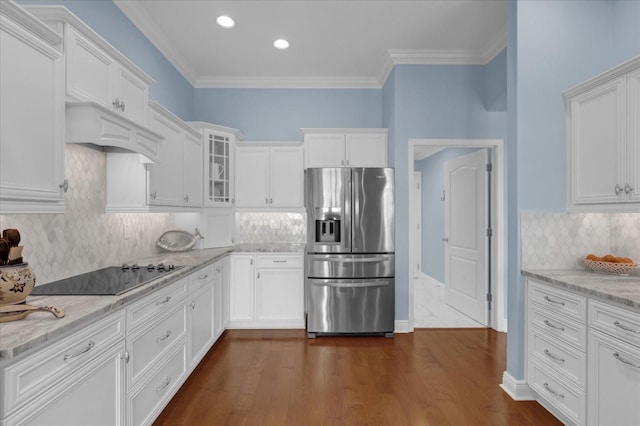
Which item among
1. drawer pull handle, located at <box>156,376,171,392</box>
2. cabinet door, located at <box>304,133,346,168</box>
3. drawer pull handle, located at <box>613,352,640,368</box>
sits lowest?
drawer pull handle, located at <box>156,376,171,392</box>

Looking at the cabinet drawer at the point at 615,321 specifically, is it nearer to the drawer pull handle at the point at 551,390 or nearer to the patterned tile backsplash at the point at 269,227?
the drawer pull handle at the point at 551,390

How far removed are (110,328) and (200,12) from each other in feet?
9.01

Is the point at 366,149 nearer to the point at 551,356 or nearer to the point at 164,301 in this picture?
the point at 551,356

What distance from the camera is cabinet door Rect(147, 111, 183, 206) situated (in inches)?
107

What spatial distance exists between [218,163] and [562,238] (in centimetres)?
345

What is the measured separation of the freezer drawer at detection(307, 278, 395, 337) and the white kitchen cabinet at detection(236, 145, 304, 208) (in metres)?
1.18

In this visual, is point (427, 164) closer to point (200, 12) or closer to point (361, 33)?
point (361, 33)

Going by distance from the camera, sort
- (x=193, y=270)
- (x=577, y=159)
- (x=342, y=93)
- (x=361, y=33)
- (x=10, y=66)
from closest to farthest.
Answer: (x=10, y=66) < (x=577, y=159) < (x=193, y=270) < (x=361, y=33) < (x=342, y=93)

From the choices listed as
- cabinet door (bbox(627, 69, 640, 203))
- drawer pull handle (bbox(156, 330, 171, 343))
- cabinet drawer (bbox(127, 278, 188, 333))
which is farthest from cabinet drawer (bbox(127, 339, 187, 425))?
cabinet door (bbox(627, 69, 640, 203))

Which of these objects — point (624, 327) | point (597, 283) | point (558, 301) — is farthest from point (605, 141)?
point (624, 327)

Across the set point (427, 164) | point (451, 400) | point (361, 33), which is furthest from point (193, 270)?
point (427, 164)

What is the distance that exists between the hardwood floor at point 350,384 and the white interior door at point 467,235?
2.12 ft

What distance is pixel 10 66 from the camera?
1333 mm

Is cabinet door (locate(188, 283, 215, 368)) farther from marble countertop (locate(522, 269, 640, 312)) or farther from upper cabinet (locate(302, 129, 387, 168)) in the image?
marble countertop (locate(522, 269, 640, 312))
